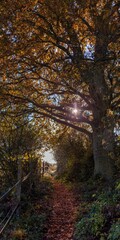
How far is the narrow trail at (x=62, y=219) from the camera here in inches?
235

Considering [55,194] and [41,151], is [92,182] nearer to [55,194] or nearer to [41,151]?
[55,194]

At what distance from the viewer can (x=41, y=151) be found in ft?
33.9

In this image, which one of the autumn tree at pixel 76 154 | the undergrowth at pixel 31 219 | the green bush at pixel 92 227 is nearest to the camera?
the green bush at pixel 92 227

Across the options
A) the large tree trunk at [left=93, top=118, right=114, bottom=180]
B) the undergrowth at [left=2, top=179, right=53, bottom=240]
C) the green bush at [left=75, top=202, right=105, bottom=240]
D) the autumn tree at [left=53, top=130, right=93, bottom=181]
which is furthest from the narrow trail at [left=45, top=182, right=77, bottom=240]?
the autumn tree at [left=53, top=130, right=93, bottom=181]

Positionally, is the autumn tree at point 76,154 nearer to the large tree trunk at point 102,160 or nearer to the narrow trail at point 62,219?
the large tree trunk at point 102,160

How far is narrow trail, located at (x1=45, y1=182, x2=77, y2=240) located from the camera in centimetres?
597

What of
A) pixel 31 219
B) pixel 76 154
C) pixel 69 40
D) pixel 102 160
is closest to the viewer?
pixel 69 40

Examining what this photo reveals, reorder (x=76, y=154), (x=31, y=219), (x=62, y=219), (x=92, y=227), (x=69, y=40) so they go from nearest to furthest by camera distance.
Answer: (x=92, y=227), (x=69, y=40), (x=31, y=219), (x=62, y=219), (x=76, y=154)

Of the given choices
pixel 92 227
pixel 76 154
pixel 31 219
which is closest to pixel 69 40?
pixel 92 227

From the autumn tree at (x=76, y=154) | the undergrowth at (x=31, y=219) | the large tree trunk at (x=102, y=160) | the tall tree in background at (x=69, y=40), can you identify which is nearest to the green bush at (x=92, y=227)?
the undergrowth at (x=31, y=219)

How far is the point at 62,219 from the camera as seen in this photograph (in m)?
7.17

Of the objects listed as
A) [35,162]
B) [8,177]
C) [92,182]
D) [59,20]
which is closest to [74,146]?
[92,182]

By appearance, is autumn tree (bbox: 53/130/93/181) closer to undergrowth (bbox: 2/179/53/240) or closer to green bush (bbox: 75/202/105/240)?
undergrowth (bbox: 2/179/53/240)

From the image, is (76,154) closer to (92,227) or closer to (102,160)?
(102,160)
